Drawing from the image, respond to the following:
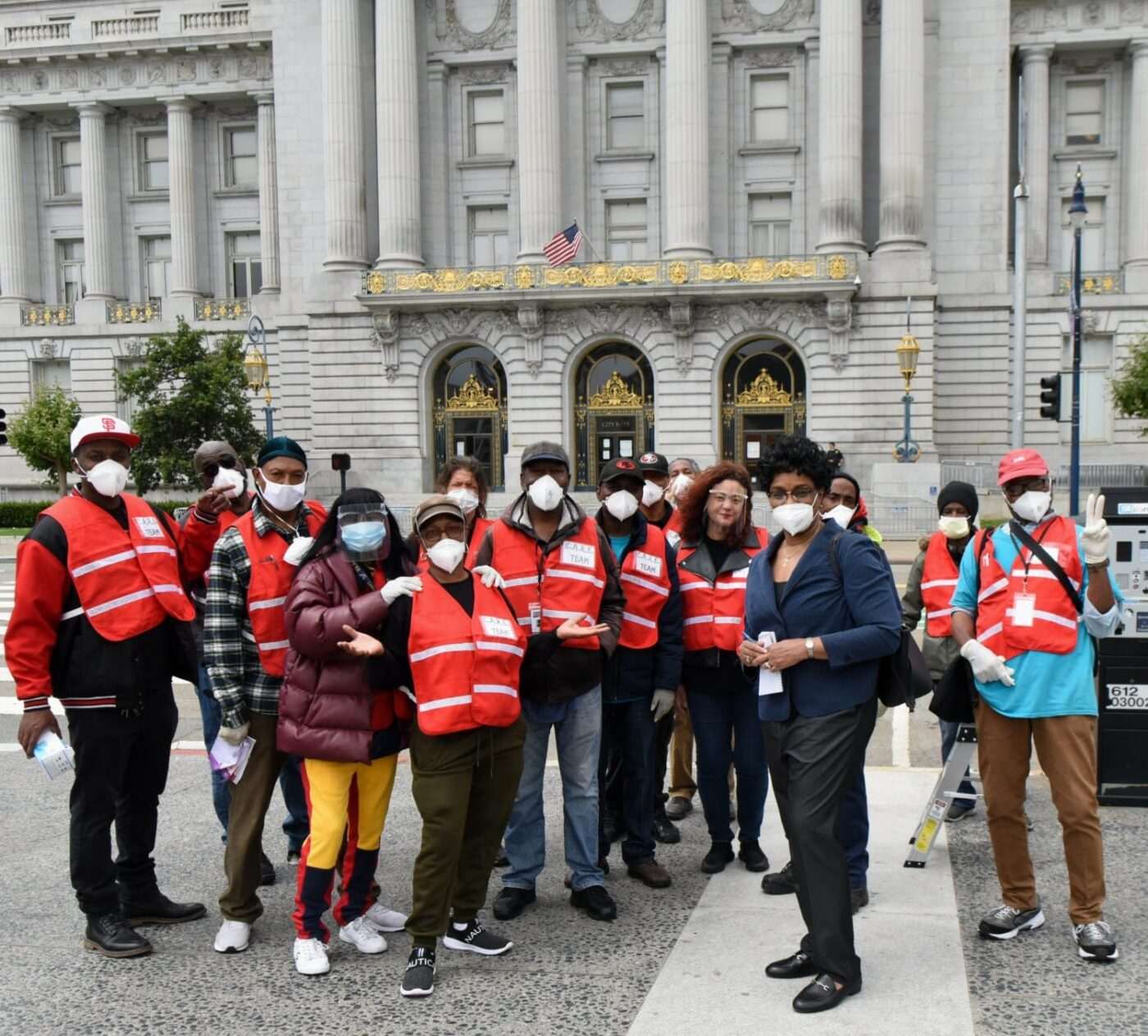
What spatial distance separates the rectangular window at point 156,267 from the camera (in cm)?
5119

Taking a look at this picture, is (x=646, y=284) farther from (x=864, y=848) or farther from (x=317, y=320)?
(x=864, y=848)

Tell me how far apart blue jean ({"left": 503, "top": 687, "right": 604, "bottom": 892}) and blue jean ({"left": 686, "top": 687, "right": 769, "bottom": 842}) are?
30.0 inches

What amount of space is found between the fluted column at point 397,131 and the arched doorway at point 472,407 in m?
4.05

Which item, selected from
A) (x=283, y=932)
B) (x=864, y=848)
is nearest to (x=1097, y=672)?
(x=864, y=848)

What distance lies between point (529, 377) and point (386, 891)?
117ft

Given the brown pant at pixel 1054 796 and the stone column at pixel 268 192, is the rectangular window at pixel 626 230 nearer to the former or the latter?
the stone column at pixel 268 192

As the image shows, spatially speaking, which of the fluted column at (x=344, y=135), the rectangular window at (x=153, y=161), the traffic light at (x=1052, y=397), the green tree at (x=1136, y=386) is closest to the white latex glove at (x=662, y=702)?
the traffic light at (x=1052, y=397)

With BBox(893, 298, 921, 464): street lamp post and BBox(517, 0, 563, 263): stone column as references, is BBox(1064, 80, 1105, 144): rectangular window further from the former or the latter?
BBox(517, 0, 563, 263): stone column

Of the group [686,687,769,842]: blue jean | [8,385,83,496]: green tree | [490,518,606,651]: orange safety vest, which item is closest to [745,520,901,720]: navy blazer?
[490,518,606,651]: orange safety vest

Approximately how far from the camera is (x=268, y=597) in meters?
5.40

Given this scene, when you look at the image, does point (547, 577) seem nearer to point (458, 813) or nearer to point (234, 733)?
point (458, 813)

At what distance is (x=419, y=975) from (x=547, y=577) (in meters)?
2.00

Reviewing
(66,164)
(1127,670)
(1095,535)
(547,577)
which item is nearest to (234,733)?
(547,577)

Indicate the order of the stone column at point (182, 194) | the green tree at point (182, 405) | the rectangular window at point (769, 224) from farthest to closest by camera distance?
the stone column at point (182, 194)
the rectangular window at point (769, 224)
the green tree at point (182, 405)
